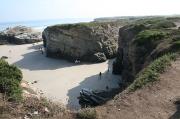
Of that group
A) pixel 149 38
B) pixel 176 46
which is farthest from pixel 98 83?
pixel 176 46

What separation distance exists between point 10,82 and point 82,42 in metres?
43.0

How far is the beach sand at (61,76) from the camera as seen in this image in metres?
37.1

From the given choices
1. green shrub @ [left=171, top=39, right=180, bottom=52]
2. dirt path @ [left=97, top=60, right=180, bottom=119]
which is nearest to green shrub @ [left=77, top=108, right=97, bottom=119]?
dirt path @ [left=97, top=60, right=180, bottom=119]

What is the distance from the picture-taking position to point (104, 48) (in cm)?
5988

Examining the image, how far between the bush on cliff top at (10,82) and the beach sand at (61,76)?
9558 millimetres

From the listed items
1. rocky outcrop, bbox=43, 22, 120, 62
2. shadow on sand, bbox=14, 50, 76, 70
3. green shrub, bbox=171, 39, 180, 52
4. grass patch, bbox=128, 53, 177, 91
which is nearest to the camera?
grass patch, bbox=128, 53, 177, 91

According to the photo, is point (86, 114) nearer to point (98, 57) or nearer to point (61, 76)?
point (61, 76)

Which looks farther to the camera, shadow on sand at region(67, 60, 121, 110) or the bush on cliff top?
shadow on sand at region(67, 60, 121, 110)

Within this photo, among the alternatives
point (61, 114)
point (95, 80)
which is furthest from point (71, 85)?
point (61, 114)

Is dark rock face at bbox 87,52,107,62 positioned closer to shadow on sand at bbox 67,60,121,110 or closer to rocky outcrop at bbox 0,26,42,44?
shadow on sand at bbox 67,60,121,110

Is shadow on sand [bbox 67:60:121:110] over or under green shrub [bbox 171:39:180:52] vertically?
under

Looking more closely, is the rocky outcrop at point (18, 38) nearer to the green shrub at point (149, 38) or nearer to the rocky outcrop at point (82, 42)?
the rocky outcrop at point (82, 42)

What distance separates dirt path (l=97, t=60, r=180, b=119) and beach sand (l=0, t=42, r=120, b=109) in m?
12.5

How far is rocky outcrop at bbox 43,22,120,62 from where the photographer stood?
194ft
